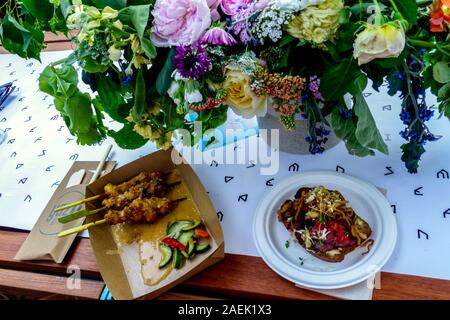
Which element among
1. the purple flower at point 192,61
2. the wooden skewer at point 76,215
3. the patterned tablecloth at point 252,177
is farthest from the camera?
the wooden skewer at point 76,215

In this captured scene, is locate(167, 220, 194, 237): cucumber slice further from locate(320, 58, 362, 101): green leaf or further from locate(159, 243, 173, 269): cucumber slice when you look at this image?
locate(320, 58, 362, 101): green leaf

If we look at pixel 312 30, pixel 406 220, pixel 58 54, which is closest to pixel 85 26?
pixel 312 30

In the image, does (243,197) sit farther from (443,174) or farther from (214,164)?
(443,174)

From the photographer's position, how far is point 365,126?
0.66 meters

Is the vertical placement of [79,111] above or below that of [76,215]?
above

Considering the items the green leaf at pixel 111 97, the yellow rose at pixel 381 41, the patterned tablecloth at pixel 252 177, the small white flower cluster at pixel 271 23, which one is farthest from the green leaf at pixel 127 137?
the yellow rose at pixel 381 41

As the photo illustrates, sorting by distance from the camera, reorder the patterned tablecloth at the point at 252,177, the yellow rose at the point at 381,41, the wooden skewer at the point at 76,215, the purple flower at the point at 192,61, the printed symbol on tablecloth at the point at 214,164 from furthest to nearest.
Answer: the printed symbol on tablecloth at the point at 214,164, the wooden skewer at the point at 76,215, the patterned tablecloth at the point at 252,177, the purple flower at the point at 192,61, the yellow rose at the point at 381,41

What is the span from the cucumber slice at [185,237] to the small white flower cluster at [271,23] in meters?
0.39

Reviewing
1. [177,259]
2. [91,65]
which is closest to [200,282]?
[177,259]

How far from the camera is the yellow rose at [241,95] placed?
597mm

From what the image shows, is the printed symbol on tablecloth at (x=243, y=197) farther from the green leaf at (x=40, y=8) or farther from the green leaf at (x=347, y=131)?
the green leaf at (x=40, y=8)

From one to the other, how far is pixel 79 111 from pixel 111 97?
65 millimetres

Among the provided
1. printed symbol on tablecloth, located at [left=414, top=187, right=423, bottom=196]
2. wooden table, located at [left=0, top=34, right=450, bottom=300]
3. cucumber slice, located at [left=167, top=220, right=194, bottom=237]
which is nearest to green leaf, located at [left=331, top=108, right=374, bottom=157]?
printed symbol on tablecloth, located at [left=414, top=187, right=423, bottom=196]

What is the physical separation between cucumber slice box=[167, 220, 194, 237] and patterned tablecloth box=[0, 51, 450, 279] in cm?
7
